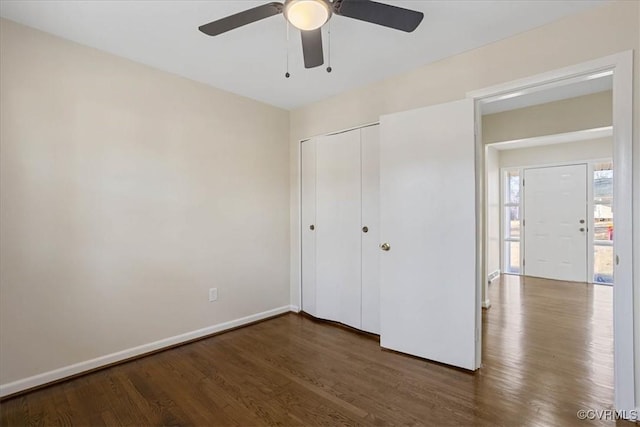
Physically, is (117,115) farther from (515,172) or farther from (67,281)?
(515,172)

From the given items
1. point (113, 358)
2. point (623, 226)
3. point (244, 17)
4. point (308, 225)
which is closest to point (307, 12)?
point (244, 17)

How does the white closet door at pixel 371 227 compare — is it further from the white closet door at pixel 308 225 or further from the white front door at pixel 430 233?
the white closet door at pixel 308 225

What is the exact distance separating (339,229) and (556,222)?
4463 mm

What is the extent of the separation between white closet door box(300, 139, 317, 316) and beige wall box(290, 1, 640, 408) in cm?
36

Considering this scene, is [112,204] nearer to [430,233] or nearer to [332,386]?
[332,386]

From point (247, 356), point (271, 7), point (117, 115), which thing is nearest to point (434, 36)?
point (271, 7)

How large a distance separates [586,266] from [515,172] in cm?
198

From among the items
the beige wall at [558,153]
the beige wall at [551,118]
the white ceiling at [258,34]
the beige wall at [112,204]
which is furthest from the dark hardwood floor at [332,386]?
the beige wall at [558,153]

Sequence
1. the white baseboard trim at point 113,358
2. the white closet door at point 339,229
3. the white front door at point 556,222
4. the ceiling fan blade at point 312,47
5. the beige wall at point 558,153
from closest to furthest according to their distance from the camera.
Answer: the ceiling fan blade at point 312,47
the white baseboard trim at point 113,358
the white closet door at point 339,229
the beige wall at point 558,153
the white front door at point 556,222

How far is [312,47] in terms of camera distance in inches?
71.4

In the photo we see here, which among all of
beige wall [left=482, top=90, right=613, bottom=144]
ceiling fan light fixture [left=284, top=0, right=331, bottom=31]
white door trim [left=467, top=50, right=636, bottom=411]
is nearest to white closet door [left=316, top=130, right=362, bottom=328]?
ceiling fan light fixture [left=284, top=0, right=331, bottom=31]

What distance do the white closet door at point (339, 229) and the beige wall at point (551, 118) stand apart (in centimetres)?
205

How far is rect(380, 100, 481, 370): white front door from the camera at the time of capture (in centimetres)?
237

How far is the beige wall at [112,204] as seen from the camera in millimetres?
2096
